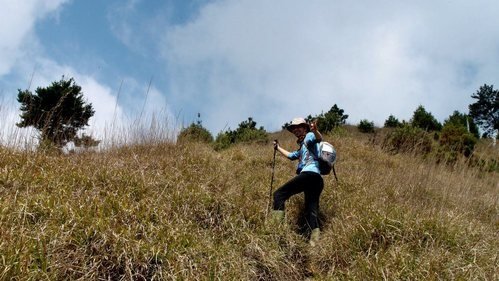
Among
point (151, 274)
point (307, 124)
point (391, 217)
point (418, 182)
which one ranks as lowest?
point (151, 274)

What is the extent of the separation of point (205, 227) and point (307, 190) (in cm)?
144

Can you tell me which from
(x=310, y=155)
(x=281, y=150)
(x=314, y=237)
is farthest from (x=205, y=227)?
(x=281, y=150)

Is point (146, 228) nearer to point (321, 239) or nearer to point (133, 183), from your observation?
point (133, 183)

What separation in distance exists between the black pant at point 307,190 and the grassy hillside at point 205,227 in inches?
11.0

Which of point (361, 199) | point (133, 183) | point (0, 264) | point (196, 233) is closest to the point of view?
point (0, 264)

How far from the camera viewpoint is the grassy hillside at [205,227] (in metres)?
3.68

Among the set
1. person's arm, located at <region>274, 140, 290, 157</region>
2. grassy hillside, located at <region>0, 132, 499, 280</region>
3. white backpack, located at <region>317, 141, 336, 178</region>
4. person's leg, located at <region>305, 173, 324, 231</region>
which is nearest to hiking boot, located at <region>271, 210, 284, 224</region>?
grassy hillside, located at <region>0, 132, 499, 280</region>

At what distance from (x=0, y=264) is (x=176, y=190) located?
Answer: 2.52 metres

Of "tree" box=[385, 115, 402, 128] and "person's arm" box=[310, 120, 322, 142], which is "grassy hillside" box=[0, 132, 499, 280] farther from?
"tree" box=[385, 115, 402, 128]

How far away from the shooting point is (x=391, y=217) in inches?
188

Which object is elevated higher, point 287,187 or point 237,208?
point 287,187

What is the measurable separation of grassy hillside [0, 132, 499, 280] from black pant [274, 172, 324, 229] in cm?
28

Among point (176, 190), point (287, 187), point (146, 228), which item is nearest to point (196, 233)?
point (146, 228)

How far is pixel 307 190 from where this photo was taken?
539cm
